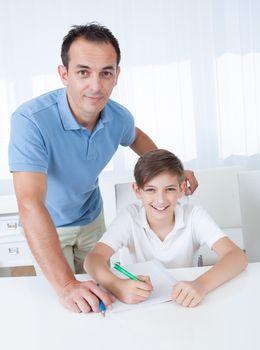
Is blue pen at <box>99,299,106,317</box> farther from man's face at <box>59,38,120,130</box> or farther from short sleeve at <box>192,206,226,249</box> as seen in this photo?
man's face at <box>59,38,120,130</box>

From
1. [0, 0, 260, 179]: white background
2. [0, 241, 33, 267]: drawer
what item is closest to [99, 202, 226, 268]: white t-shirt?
[0, 241, 33, 267]: drawer

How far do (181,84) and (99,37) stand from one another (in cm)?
195

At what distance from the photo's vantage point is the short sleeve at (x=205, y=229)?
51.1 inches

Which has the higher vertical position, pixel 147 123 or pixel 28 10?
pixel 28 10

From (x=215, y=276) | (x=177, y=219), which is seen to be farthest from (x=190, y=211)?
(x=215, y=276)

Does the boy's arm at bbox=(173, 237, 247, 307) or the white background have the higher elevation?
the white background

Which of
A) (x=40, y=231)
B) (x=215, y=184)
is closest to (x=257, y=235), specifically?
(x=215, y=184)

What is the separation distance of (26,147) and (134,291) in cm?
53

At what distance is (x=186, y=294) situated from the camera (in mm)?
960

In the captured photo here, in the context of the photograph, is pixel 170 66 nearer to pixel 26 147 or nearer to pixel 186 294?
pixel 26 147

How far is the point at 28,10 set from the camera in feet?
10.3

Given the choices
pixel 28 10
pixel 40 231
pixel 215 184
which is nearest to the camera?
pixel 40 231

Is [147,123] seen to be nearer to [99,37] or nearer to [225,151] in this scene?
[225,151]

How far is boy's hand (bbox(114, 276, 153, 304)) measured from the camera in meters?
0.98
